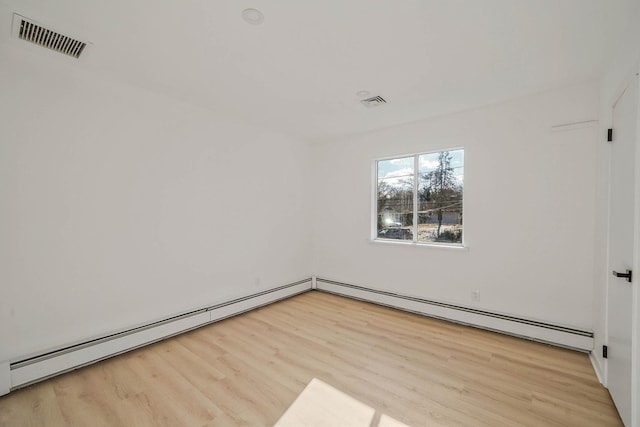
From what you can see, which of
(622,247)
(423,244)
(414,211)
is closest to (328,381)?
(423,244)

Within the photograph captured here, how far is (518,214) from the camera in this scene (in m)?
3.00

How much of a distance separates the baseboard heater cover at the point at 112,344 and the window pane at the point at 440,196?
8.94 feet

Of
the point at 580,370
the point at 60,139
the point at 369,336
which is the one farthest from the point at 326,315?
the point at 60,139

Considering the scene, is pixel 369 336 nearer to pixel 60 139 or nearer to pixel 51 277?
pixel 51 277

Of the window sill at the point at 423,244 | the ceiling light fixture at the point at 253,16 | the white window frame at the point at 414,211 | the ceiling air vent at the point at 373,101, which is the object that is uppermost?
the ceiling air vent at the point at 373,101

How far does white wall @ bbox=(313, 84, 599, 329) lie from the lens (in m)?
2.69

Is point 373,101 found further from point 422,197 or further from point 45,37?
point 45,37

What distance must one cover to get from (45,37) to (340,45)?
222cm

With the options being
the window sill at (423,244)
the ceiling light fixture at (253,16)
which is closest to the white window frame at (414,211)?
the window sill at (423,244)

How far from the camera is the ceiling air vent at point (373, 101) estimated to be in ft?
9.88

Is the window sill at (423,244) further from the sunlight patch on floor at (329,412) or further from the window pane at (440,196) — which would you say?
the sunlight patch on floor at (329,412)

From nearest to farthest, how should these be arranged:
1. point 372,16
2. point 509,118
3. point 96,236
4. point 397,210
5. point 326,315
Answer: point 372,16 → point 96,236 → point 509,118 → point 326,315 → point 397,210

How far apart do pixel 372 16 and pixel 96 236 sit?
2997mm

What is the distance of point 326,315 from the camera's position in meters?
3.70
